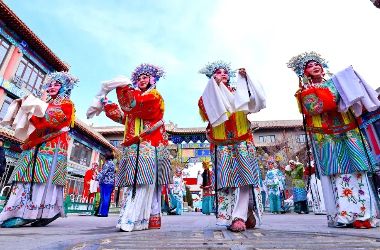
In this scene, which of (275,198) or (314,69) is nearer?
(314,69)

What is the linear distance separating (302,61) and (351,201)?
1.87m

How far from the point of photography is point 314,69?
134 inches

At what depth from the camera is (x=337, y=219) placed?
297 centimetres

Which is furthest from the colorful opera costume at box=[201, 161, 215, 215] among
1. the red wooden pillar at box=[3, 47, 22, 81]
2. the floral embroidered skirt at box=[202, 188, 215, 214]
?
the red wooden pillar at box=[3, 47, 22, 81]

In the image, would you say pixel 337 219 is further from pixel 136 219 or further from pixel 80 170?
pixel 80 170

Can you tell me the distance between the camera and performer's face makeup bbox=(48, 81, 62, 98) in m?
3.91

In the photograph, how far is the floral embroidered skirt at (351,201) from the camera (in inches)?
110

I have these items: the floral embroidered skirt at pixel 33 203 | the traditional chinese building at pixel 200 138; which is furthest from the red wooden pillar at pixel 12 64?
the traditional chinese building at pixel 200 138

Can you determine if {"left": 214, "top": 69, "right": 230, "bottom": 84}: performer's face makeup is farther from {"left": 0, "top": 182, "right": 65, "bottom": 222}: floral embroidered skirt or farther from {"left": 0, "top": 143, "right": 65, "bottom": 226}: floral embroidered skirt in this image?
{"left": 0, "top": 182, "right": 65, "bottom": 222}: floral embroidered skirt

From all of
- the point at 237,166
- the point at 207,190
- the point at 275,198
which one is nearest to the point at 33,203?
the point at 237,166

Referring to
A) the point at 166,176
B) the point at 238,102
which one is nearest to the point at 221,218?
the point at 166,176

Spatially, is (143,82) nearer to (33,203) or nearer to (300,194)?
(33,203)

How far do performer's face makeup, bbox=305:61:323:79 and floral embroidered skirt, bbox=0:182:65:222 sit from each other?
12.5 feet

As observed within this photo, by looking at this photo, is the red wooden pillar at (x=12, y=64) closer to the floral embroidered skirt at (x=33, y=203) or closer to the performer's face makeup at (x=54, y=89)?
the performer's face makeup at (x=54, y=89)
